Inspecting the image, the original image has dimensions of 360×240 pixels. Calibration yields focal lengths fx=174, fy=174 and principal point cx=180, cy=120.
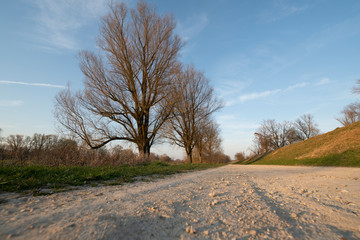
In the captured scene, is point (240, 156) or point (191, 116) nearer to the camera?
point (191, 116)

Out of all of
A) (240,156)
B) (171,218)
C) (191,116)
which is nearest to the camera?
(171,218)

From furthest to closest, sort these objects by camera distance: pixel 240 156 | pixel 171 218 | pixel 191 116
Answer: pixel 240 156, pixel 191 116, pixel 171 218

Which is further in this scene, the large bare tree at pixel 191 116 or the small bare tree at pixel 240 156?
the small bare tree at pixel 240 156

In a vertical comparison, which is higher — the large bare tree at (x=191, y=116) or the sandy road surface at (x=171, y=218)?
the large bare tree at (x=191, y=116)

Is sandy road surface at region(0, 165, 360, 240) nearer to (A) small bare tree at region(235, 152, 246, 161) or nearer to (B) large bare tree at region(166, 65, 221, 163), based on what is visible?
(B) large bare tree at region(166, 65, 221, 163)

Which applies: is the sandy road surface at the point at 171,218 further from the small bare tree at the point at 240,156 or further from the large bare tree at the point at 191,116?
the small bare tree at the point at 240,156

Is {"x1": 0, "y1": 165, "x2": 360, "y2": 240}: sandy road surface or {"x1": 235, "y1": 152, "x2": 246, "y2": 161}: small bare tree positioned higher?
{"x1": 235, "y1": 152, "x2": 246, "y2": 161}: small bare tree

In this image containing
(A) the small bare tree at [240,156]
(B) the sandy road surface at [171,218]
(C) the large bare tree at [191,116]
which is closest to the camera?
(B) the sandy road surface at [171,218]

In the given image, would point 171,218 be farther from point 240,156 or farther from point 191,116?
point 240,156

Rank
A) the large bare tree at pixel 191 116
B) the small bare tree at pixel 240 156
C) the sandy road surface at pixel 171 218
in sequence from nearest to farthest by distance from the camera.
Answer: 1. the sandy road surface at pixel 171 218
2. the large bare tree at pixel 191 116
3. the small bare tree at pixel 240 156

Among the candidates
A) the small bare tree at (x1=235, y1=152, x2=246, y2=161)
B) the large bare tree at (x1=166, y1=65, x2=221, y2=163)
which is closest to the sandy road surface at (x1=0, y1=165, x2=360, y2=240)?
the large bare tree at (x1=166, y1=65, x2=221, y2=163)

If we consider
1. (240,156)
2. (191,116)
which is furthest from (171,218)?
(240,156)

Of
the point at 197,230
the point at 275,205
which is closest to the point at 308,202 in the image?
the point at 275,205

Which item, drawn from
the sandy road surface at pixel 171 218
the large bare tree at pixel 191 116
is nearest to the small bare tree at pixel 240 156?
the large bare tree at pixel 191 116
